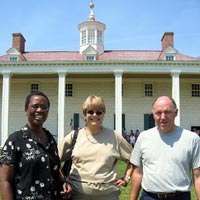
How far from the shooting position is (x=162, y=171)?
357 centimetres

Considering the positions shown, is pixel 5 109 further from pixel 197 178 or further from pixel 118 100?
pixel 197 178

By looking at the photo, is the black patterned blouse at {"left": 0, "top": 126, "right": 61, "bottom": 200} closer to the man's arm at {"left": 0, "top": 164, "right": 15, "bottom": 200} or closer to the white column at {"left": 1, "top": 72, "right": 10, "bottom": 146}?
the man's arm at {"left": 0, "top": 164, "right": 15, "bottom": 200}

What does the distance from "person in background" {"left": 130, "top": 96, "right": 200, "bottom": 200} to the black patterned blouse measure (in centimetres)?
103

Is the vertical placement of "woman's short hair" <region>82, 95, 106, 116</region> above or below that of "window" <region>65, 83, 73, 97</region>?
below

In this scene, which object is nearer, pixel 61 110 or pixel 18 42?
pixel 61 110

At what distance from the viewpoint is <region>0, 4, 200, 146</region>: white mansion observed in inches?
1110

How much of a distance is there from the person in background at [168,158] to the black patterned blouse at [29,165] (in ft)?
3.39

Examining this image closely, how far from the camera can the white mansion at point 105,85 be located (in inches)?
1110

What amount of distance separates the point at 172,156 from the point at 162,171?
19 centimetres

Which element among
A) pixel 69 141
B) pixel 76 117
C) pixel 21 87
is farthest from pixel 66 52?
pixel 69 141

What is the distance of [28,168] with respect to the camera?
10.2ft

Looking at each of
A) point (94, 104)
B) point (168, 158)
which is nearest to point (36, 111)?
point (94, 104)

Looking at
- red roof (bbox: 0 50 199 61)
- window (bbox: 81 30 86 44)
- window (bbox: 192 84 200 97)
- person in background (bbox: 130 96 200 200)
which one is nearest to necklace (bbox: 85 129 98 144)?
person in background (bbox: 130 96 200 200)

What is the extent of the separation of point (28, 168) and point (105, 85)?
1120 inches
